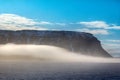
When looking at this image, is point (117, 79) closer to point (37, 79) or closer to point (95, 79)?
point (95, 79)

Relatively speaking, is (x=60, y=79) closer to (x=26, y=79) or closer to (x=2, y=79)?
(x=26, y=79)

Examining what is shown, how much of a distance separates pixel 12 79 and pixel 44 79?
1237 centimetres

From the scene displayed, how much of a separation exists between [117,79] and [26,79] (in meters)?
36.4

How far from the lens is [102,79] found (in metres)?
142

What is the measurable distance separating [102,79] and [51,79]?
2109 cm

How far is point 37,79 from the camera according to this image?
136 meters

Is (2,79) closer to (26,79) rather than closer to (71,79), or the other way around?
(26,79)

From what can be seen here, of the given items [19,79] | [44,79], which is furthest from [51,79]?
[19,79]

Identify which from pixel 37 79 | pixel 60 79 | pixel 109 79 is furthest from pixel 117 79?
pixel 37 79

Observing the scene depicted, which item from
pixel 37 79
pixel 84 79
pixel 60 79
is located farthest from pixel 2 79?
pixel 84 79

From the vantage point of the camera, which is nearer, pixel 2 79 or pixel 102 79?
pixel 2 79

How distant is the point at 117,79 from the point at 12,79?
4176 cm

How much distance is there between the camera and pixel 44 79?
136000 millimetres

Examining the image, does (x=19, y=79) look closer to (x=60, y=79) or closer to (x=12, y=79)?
(x=12, y=79)
